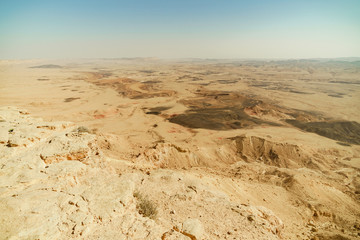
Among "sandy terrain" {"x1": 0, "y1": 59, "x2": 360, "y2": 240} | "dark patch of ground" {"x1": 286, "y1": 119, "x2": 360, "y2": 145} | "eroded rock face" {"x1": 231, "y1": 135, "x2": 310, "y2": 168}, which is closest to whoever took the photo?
"sandy terrain" {"x1": 0, "y1": 59, "x2": 360, "y2": 240}

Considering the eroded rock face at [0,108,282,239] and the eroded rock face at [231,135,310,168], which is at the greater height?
the eroded rock face at [0,108,282,239]

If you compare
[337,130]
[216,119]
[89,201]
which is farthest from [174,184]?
[337,130]

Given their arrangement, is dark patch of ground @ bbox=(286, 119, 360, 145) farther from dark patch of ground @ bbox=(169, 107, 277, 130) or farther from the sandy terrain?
dark patch of ground @ bbox=(169, 107, 277, 130)

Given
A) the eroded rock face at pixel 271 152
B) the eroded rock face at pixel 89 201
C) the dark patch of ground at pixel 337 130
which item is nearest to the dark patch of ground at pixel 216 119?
the dark patch of ground at pixel 337 130

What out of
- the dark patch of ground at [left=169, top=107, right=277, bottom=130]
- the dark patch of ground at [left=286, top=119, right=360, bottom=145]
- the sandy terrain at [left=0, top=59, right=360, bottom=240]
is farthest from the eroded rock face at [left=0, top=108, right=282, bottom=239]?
the dark patch of ground at [left=286, top=119, right=360, bottom=145]

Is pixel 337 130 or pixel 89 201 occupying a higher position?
pixel 89 201

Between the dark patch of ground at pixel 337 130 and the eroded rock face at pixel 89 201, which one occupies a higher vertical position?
the eroded rock face at pixel 89 201

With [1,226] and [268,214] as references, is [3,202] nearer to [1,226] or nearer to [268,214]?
[1,226]

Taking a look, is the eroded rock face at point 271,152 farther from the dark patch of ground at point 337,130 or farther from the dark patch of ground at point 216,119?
the dark patch of ground at point 337,130

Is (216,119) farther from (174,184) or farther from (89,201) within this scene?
(89,201)

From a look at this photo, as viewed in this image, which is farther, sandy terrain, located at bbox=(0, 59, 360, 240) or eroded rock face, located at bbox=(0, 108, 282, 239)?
sandy terrain, located at bbox=(0, 59, 360, 240)

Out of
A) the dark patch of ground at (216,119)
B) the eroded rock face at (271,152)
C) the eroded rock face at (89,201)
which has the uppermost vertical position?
the eroded rock face at (89,201)
